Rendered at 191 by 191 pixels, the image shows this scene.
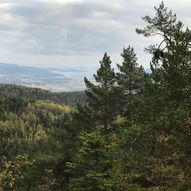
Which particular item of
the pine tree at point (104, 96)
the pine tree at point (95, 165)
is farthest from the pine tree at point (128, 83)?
the pine tree at point (95, 165)

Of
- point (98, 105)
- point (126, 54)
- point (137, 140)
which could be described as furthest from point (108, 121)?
point (137, 140)

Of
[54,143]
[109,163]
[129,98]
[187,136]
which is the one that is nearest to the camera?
[187,136]

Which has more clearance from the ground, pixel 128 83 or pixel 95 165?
pixel 128 83

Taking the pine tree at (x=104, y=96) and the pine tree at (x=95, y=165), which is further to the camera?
the pine tree at (x=104, y=96)

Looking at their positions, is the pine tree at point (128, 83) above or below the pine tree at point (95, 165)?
above

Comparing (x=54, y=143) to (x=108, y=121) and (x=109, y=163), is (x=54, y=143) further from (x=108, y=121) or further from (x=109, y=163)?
(x=109, y=163)

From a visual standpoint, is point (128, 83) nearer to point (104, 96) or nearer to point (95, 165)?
point (104, 96)

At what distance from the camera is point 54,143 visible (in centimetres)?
4981

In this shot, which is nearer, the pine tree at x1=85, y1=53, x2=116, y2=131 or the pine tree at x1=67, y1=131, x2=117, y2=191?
the pine tree at x1=67, y1=131, x2=117, y2=191

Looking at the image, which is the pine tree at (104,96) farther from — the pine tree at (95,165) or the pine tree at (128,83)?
the pine tree at (95,165)

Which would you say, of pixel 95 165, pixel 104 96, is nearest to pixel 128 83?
pixel 104 96

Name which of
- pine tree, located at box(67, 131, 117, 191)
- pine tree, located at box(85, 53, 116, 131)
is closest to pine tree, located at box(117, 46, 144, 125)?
pine tree, located at box(85, 53, 116, 131)

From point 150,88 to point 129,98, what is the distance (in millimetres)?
14645

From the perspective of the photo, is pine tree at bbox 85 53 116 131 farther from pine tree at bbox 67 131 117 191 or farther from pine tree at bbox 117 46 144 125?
pine tree at bbox 67 131 117 191
